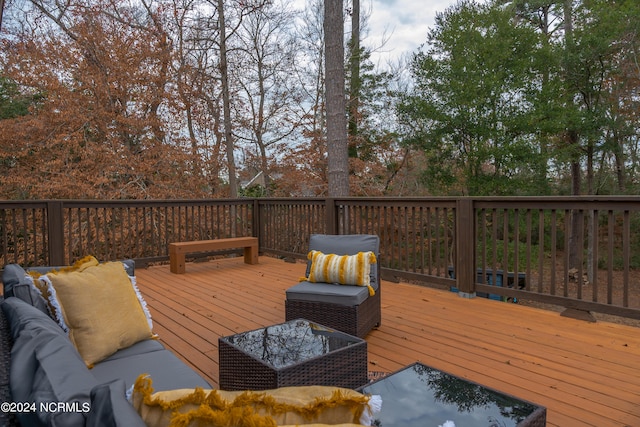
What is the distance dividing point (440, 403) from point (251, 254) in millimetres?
5000

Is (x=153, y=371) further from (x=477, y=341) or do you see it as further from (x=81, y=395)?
(x=477, y=341)

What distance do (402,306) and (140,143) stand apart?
7384mm

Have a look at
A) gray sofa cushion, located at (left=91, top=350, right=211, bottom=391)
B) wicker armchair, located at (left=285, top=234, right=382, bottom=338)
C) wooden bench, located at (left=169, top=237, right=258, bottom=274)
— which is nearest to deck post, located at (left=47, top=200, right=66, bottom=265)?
wooden bench, located at (left=169, top=237, right=258, bottom=274)

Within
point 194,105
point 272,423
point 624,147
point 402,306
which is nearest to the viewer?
point 272,423

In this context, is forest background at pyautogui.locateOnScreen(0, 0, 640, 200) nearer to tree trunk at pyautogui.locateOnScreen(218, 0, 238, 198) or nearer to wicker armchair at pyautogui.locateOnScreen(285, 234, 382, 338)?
tree trunk at pyautogui.locateOnScreen(218, 0, 238, 198)

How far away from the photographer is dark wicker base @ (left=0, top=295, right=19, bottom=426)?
0.86 metres

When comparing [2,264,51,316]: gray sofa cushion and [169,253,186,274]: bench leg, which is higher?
[2,264,51,316]: gray sofa cushion

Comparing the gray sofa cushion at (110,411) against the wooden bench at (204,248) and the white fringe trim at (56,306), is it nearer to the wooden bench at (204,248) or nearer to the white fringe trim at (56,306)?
the white fringe trim at (56,306)

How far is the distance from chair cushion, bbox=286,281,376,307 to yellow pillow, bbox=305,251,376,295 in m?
0.06

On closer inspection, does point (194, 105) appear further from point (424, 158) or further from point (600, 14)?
point (600, 14)

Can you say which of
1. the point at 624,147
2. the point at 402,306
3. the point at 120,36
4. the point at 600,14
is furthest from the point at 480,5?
the point at 402,306

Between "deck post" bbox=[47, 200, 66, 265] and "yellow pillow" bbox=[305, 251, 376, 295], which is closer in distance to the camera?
"yellow pillow" bbox=[305, 251, 376, 295]

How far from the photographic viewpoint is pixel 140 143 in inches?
361

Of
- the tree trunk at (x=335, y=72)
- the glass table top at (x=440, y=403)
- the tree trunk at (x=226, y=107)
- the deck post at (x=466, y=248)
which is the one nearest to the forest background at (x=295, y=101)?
the tree trunk at (x=226, y=107)
